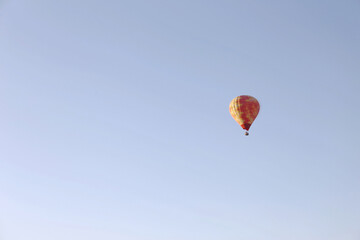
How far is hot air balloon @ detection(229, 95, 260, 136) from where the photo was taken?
289 feet

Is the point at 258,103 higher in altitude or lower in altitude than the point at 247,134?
higher

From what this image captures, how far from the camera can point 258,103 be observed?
90.6 metres

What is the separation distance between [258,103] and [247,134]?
763 centimetres

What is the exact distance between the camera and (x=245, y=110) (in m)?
87.9

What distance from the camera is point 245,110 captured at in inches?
3462

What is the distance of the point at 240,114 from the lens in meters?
88.5

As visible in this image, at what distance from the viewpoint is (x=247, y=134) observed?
88.2 metres

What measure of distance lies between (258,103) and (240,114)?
17.5 feet

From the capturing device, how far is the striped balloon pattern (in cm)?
8810

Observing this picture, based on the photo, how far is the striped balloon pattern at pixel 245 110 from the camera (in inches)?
3469

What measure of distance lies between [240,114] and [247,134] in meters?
4.49

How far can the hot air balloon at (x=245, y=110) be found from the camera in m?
88.1
